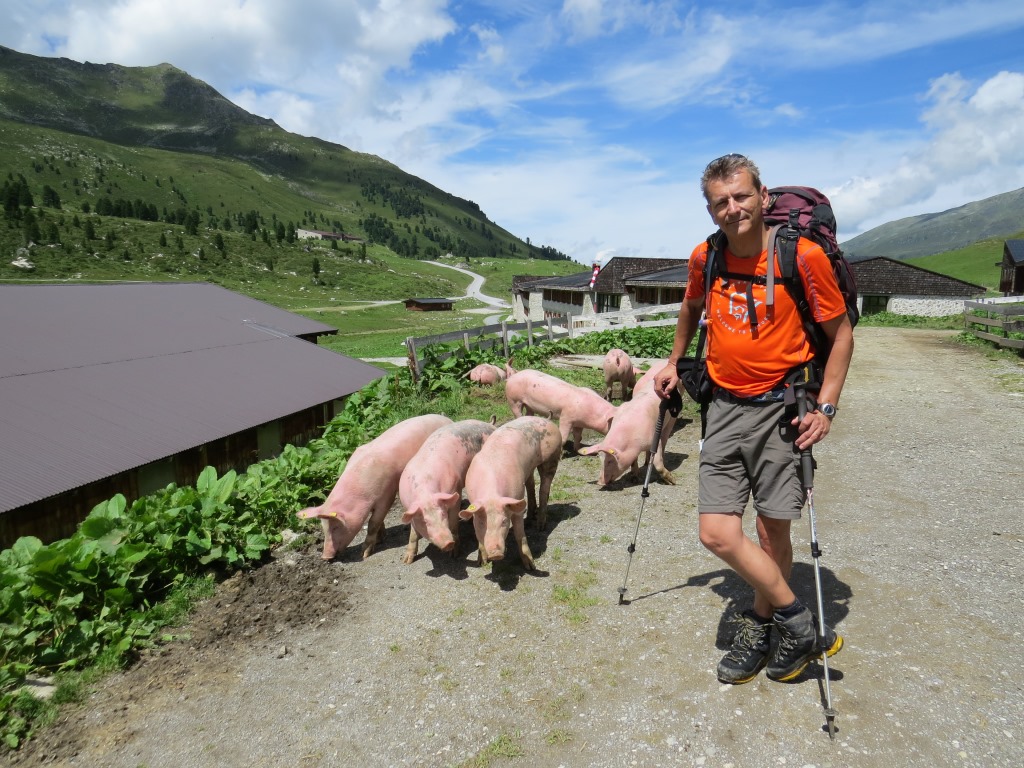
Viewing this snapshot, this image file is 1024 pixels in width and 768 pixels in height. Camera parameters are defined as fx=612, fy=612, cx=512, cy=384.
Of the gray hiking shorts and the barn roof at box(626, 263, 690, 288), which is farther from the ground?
the barn roof at box(626, 263, 690, 288)

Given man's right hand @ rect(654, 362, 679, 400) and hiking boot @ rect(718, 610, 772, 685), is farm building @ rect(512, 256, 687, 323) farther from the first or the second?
hiking boot @ rect(718, 610, 772, 685)

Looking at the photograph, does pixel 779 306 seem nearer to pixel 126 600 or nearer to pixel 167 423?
pixel 126 600

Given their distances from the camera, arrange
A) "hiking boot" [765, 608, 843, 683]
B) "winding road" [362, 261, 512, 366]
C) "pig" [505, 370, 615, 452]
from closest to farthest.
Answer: "hiking boot" [765, 608, 843, 683], "pig" [505, 370, 615, 452], "winding road" [362, 261, 512, 366]

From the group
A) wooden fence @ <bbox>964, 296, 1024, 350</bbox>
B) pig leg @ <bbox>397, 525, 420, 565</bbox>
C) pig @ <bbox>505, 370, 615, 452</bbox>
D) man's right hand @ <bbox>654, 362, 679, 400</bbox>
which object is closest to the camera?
man's right hand @ <bbox>654, 362, 679, 400</bbox>

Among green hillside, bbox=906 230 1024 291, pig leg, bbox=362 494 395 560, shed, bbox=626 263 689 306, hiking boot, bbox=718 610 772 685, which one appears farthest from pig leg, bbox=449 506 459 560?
green hillside, bbox=906 230 1024 291

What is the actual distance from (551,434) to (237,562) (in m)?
4.03

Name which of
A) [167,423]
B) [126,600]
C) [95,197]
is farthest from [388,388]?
[95,197]

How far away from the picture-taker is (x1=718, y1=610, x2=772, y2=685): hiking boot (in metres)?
4.29

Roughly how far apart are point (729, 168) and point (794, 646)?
3.18 m

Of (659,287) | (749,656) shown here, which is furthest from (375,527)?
(659,287)

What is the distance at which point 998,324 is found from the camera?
22.5m

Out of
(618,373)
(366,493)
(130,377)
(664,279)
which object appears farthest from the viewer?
(664,279)

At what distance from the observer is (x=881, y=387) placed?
604 inches

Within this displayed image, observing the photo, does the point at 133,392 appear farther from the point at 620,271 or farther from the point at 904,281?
the point at 904,281
